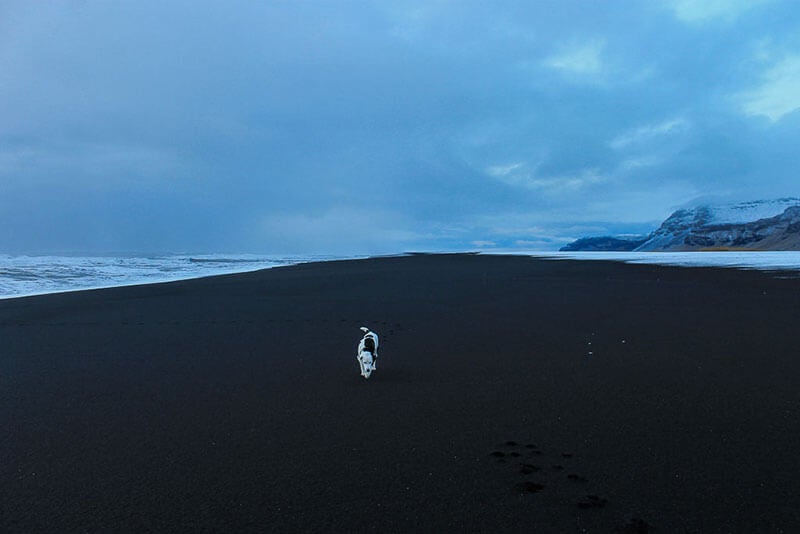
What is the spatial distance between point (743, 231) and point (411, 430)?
188 metres

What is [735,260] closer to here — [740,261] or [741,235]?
[740,261]

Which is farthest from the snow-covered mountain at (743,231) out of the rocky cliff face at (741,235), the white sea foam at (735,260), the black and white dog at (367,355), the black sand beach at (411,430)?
the black and white dog at (367,355)

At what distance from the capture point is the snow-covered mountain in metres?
127

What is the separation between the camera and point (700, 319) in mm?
10531

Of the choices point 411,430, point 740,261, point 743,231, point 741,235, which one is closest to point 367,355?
point 411,430

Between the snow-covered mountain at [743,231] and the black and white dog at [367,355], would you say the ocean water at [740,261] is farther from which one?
the snow-covered mountain at [743,231]

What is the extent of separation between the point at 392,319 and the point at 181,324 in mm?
5217

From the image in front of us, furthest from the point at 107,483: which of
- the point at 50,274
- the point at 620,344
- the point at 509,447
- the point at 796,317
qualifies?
the point at 50,274

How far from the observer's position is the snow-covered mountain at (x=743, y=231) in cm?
12656

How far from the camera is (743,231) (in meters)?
154

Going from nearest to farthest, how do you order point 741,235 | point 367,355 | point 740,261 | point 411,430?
point 411,430 → point 367,355 → point 740,261 → point 741,235

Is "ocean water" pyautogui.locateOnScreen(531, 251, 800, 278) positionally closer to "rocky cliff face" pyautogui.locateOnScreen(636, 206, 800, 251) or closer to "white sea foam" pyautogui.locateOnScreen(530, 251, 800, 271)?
"white sea foam" pyautogui.locateOnScreen(530, 251, 800, 271)

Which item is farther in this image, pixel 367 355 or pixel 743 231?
pixel 743 231

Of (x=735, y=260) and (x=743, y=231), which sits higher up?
(x=743, y=231)
